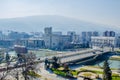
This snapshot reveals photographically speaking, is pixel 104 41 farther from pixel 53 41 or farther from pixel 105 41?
pixel 53 41

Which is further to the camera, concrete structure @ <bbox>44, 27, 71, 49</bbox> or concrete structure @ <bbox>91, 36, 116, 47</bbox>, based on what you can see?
concrete structure @ <bbox>91, 36, 116, 47</bbox>

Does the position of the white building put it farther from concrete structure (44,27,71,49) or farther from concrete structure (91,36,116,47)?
concrete structure (44,27,71,49)

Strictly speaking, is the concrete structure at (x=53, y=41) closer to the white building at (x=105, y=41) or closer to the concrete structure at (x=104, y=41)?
the white building at (x=105, y=41)

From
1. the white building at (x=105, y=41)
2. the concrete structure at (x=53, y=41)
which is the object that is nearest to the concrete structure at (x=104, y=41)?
the white building at (x=105, y=41)

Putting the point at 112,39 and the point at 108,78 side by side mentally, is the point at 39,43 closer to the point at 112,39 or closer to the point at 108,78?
the point at 112,39

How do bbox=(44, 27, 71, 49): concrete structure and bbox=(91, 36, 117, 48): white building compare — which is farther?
bbox=(91, 36, 117, 48): white building

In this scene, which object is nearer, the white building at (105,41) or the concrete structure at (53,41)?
the concrete structure at (53,41)

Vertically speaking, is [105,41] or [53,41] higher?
[53,41]

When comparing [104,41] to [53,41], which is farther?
[104,41]

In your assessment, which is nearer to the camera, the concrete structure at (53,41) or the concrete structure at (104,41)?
the concrete structure at (53,41)

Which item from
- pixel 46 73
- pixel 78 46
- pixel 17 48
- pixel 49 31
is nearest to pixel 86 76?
pixel 46 73

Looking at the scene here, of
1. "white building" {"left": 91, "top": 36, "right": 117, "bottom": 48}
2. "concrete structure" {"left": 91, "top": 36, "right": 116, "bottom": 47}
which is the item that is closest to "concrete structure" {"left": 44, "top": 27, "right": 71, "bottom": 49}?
"white building" {"left": 91, "top": 36, "right": 117, "bottom": 48}

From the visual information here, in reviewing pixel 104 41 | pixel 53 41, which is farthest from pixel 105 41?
pixel 53 41
